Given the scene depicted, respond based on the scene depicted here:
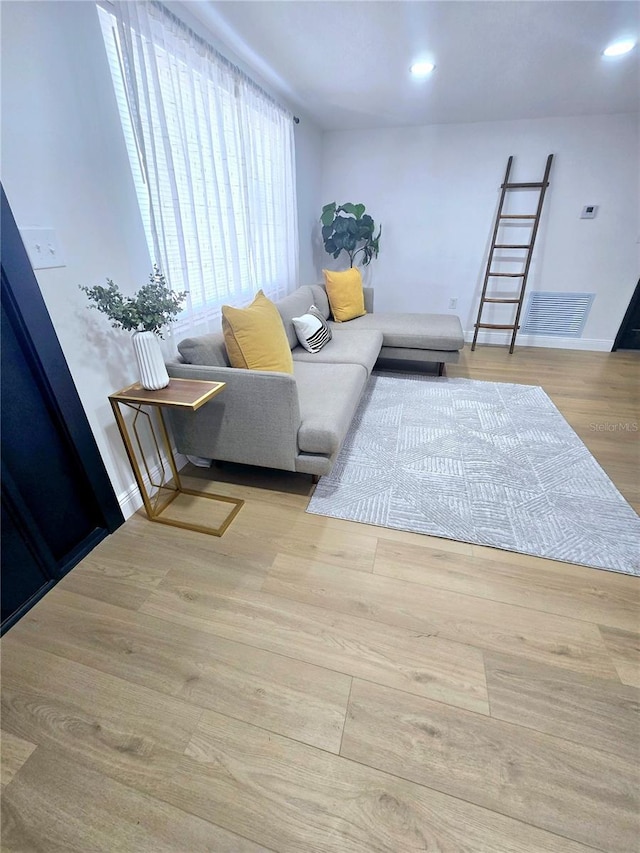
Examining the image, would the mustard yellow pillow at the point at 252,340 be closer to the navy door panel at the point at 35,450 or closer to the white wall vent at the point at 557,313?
the navy door panel at the point at 35,450

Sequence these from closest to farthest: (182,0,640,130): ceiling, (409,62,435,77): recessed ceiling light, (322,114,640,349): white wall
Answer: (182,0,640,130): ceiling, (409,62,435,77): recessed ceiling light, (322,114,640,349): white wall

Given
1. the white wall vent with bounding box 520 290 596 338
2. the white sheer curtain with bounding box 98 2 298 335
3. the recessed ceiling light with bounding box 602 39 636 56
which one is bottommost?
the white wall vent with bounding box 520 290 596 338

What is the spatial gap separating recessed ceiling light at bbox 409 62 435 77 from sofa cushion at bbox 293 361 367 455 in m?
1.98

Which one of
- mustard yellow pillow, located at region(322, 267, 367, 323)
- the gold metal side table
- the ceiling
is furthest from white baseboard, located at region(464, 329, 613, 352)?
the gold metal side table

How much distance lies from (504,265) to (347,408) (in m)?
3.30

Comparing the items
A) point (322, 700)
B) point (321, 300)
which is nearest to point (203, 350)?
point (322, 700)

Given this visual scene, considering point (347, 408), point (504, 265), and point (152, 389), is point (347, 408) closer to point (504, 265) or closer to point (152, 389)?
point (152, 389)

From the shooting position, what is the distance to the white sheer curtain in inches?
60.0

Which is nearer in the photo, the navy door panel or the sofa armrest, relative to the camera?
the navy door panel

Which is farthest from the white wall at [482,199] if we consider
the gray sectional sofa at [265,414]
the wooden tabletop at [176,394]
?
the wooden tabletop at [176,394]

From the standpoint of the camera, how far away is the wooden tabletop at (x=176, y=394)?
54.6 inches

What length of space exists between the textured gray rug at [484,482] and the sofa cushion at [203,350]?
871 millimetres

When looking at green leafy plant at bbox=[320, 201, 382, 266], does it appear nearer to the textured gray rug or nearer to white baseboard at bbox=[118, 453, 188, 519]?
the textured gray rug

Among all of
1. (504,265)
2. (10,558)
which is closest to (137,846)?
(10,558)
